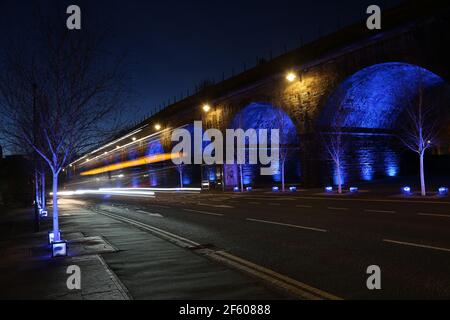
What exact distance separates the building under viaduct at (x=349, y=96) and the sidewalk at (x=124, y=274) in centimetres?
843

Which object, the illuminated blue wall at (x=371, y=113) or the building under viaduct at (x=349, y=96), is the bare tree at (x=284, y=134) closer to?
the building under viaduct at (x=349, y=96)

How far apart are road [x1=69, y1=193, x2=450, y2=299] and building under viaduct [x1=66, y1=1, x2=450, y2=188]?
803 centimetres

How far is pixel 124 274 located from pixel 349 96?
92.7 ft

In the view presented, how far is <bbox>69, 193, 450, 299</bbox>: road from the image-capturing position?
21.1 feet

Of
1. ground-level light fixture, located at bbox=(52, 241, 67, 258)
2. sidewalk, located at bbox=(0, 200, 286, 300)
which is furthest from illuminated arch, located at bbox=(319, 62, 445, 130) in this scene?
ground-level light fixture, located at bbox=(52, 241, 67, 258)

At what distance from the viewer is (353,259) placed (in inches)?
321

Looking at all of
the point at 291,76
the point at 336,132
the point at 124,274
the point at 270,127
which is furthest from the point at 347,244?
the point at 270,127

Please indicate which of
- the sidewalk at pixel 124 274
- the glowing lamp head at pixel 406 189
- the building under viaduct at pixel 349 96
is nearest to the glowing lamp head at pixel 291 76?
the building under viaduct at pixel 349 96

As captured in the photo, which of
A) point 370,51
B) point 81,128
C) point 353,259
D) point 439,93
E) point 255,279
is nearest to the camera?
point 255,279

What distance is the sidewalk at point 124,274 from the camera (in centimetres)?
635

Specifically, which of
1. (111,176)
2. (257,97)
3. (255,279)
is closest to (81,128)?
(255,279)

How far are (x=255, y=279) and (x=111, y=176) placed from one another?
94898mm

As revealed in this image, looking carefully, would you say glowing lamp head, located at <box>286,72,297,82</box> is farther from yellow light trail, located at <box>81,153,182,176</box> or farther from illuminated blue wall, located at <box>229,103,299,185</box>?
yellow light trail, located at <box>81,153,182,176</box>
